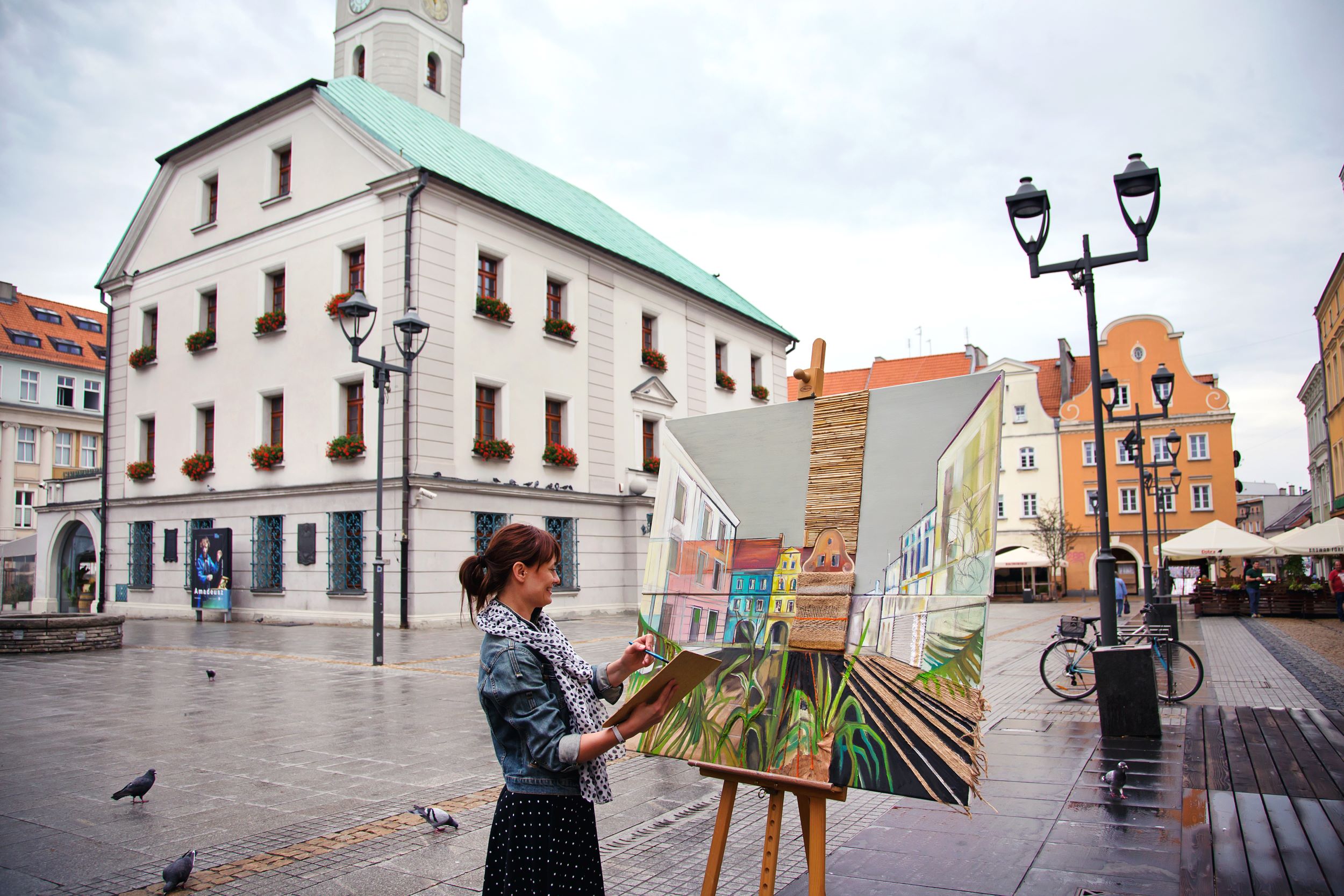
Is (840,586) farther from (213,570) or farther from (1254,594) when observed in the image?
(1254,594)

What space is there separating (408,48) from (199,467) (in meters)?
15.2

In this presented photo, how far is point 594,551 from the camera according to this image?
25203 mm

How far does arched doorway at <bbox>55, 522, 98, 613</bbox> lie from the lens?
28.6 m

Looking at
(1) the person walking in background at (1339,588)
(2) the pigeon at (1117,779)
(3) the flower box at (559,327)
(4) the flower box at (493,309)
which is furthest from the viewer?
(3) the flower box at (559,327)

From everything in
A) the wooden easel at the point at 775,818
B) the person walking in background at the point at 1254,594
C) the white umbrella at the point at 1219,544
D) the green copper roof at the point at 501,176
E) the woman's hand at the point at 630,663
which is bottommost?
the person walking in background at the point at 1254,594

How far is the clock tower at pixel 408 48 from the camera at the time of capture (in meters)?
29.3

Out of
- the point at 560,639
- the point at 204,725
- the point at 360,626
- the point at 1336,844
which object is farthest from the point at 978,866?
the point at 360,626

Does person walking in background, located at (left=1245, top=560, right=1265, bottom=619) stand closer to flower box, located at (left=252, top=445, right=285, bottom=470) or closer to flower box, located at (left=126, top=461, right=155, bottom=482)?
flower box, located at (left=252, top=445, right=285, bottom=470)

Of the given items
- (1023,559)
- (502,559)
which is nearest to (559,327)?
(502,559)

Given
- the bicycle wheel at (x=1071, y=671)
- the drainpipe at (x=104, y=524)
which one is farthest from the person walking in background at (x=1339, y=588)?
the drainpipe at (x=104, y=524)

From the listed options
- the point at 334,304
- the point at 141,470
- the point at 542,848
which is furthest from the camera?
the point at 141,470

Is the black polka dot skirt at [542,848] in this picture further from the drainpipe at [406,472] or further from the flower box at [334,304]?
the flower box at [334,304]

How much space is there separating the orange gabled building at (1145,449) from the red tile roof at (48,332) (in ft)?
177

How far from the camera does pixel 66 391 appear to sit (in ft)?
168
